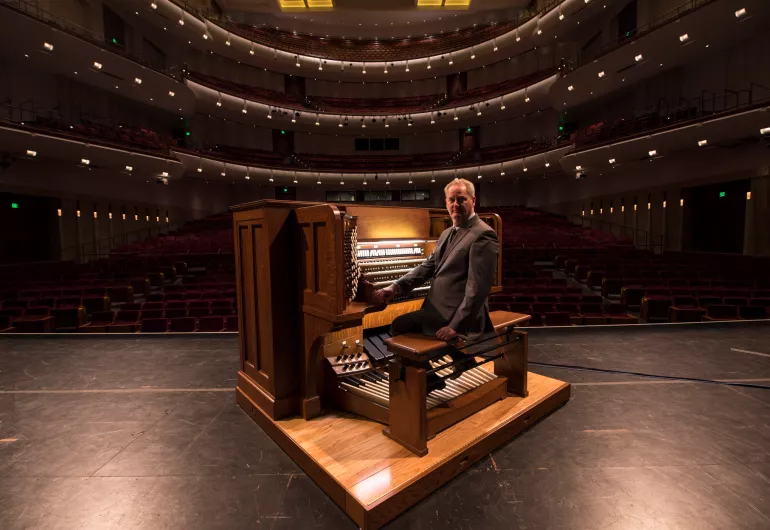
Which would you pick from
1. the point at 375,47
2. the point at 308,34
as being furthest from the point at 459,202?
the point at 308,34

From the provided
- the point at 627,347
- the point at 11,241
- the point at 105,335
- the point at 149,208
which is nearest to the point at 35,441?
the point at 105,335

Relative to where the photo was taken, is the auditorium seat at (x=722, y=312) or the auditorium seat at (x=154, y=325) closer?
the auditorium seat at (x=154, y=325)

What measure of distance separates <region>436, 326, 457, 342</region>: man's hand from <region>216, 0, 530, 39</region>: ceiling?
845 inches

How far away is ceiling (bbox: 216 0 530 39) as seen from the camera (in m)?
19.5

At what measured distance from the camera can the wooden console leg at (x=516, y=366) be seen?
255 centimetres

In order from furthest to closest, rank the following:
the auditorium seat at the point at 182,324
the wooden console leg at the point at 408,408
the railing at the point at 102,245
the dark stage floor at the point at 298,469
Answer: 1. the railing at the point at 102,245
2. the auditorium seat at the point at 182,324
3. the wooden console leg at the point at 408,408
4. the dark stage floor at the point at 298,469

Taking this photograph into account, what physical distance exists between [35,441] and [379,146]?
70.4ft

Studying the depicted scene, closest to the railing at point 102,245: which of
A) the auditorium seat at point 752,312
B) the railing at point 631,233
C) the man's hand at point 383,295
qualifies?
the man's hand at point 383,295

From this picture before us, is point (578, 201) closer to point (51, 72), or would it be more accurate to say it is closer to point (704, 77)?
point (704, 77)

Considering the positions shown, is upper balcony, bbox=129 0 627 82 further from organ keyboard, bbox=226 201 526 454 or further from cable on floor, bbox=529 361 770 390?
organ keyboard, bbox=226 201 526 454

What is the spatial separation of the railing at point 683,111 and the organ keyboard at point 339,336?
9.90m

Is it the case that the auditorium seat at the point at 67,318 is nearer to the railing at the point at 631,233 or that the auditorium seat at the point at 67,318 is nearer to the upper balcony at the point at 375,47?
the upper balcony at the point at 375,47

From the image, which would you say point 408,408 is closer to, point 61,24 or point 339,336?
point 339,336

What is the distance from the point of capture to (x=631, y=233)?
13.6 metres
